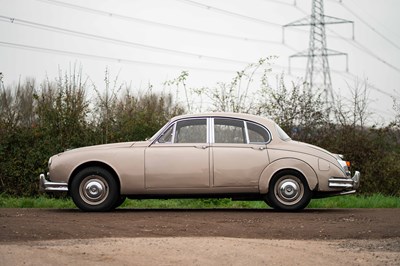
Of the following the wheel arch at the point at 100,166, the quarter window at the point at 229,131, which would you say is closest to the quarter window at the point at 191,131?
the quarter window at the point at 229,131

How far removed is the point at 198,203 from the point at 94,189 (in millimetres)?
3714

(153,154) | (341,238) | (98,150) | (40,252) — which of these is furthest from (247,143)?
(40,252)

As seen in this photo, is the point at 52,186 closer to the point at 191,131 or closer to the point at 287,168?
the point at 191,131

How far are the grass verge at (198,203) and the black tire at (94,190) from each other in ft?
7.50

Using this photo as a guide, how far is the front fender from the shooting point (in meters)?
13.3

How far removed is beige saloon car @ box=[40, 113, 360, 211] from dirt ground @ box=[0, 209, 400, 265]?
0.34m

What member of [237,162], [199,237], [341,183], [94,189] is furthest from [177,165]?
[199,237]

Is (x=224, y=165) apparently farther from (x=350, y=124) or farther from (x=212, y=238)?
(x=350, y=124)

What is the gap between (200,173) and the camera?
43.8 feet

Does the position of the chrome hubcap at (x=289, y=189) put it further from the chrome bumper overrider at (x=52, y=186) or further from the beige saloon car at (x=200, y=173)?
the chrome bumper overrider at (x=52, y=186)

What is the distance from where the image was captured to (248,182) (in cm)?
1330

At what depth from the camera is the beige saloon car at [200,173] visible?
13328 mm

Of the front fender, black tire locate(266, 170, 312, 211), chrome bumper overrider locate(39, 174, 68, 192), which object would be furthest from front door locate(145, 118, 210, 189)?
chrome bumper overrider locate(39, 174, 68, 192)

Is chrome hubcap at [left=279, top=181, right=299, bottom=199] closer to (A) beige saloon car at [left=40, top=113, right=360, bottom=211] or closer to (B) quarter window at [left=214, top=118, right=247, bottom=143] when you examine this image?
(A) beige saloon car at [left=40, top=113, right=360, bottom=211]
